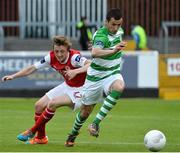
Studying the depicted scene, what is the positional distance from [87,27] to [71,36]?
1.35 m

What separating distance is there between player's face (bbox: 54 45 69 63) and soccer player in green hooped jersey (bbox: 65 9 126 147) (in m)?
0.48

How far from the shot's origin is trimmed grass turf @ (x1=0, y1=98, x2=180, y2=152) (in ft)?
47.6

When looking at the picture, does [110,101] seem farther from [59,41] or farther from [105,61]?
[59,41]

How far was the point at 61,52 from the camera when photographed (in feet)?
48.0

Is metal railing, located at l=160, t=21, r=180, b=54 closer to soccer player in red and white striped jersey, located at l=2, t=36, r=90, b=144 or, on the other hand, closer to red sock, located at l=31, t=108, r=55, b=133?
soccer player in red and white striped jersey, located at l=2, t=36, r=90, b=144

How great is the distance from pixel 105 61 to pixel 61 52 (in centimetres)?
76

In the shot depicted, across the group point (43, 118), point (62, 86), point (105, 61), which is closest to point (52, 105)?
point (43, 118)

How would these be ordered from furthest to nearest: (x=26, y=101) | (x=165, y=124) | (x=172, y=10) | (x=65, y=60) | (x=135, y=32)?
(x=172, y=10)
(x=135, y=32)
(x=26, y=101)
(x=165, y=124)
(x=65, y=60)

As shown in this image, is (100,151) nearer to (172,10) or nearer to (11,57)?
(11,57)

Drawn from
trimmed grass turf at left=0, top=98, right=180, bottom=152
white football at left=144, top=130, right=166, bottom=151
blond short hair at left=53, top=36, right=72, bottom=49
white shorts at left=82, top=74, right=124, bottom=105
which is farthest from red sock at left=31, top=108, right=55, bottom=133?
white football at left=144, top=130, right=166, bottom=151

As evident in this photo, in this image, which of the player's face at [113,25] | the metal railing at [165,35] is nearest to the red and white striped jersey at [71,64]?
the player's face at [113,25]

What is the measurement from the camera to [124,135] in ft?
54.7

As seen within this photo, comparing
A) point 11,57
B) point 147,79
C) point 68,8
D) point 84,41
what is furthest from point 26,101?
point 68,8

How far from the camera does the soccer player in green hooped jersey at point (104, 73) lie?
14148mm
